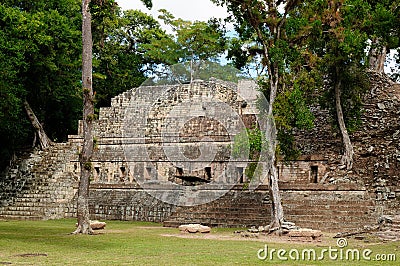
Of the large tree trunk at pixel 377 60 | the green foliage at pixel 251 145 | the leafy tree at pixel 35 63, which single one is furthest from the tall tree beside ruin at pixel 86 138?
the large tree trunk at pixel 377 60

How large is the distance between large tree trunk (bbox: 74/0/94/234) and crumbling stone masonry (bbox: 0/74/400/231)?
4.34m

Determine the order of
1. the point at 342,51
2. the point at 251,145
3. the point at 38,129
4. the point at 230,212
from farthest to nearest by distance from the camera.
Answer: the point at 38,129, the point at 342,51, the point at 230,212, the point at 251,145

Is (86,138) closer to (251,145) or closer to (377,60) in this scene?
(251,145)

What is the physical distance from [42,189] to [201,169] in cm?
624

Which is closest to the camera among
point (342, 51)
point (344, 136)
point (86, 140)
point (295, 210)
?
point (86, 140)

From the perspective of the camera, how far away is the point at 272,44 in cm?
1650

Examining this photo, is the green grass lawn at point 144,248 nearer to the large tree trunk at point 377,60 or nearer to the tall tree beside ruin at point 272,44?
the tall tree beside ruin at point 272,44

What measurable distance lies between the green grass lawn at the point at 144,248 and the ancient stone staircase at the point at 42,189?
6.37m

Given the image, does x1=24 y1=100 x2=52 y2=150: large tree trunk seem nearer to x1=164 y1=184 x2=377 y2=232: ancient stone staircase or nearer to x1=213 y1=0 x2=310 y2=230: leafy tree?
x1=164 y1=184 x2=377 y2=232: ancient stone staircase

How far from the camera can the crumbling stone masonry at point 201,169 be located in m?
18.4

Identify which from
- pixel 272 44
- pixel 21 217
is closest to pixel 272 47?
pixel 272 44

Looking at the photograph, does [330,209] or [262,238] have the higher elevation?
[330,209]

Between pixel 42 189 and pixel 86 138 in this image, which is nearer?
pixel 86 138

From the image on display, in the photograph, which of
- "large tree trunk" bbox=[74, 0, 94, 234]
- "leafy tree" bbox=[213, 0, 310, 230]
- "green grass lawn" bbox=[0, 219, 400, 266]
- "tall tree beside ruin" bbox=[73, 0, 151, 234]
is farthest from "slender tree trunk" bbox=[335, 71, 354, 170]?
"large tree trunk" bbox=[74, 0, 94, 234]
